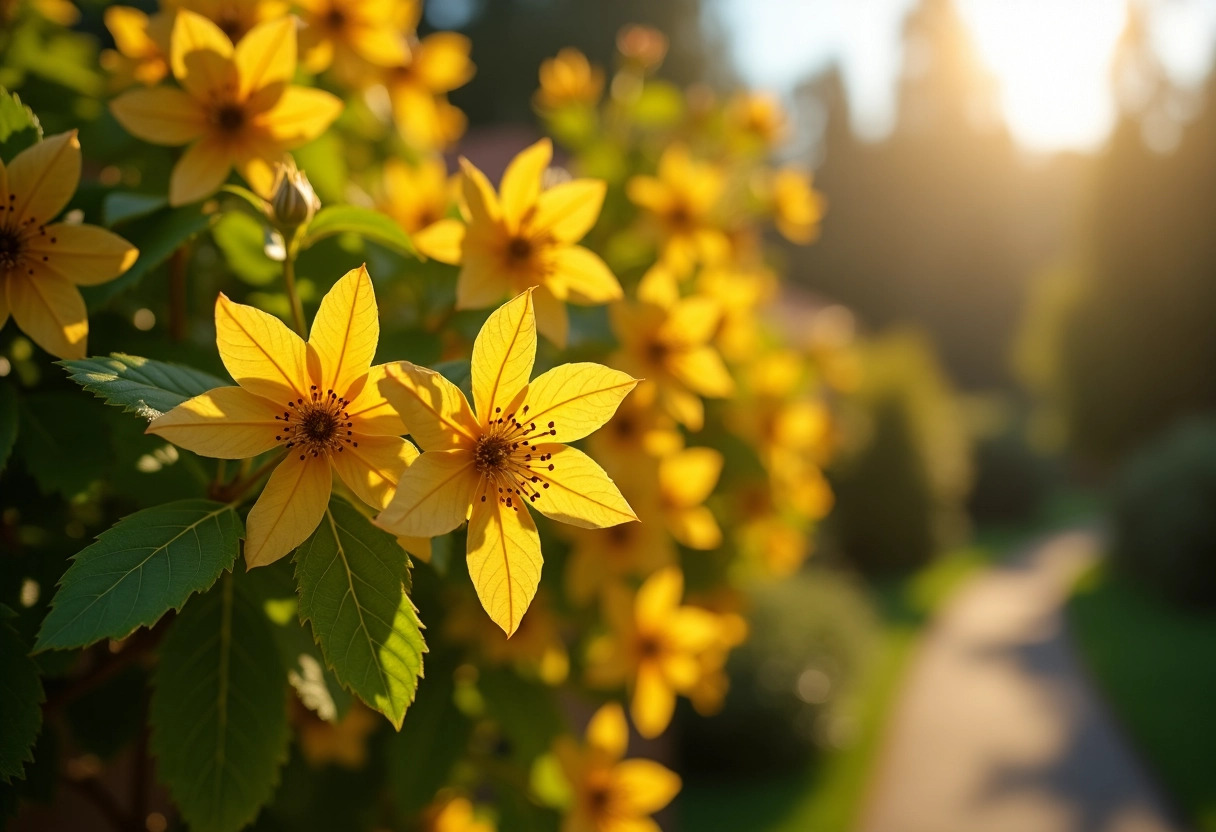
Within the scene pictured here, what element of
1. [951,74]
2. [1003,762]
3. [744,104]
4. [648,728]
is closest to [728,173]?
[744,104]

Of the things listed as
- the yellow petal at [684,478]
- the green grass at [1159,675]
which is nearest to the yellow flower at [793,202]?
the yellow petal at [684,478]

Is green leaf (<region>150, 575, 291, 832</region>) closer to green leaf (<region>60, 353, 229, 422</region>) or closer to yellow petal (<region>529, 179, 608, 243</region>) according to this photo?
green leaf (<region>60, 353, 229, 422</region>)

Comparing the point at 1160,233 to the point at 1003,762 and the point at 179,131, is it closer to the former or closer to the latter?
the point at 1003,762

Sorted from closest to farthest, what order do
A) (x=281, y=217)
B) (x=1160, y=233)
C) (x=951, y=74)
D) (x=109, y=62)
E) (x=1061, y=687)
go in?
(x=281, y=217), (x=109, y=62), (x=1061, y=687), (x=1160, y=233), (x=951, y=74)

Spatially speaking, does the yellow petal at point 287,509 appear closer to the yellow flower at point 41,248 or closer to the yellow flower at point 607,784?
the yellow flower at point 41,248

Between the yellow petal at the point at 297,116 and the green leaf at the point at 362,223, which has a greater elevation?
the yellow petal at the point at 297,116

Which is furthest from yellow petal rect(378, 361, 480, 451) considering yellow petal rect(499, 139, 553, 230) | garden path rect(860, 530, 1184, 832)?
garden path rect(860, 530, 1184, 832)

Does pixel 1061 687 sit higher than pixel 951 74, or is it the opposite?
pixel 951 74
